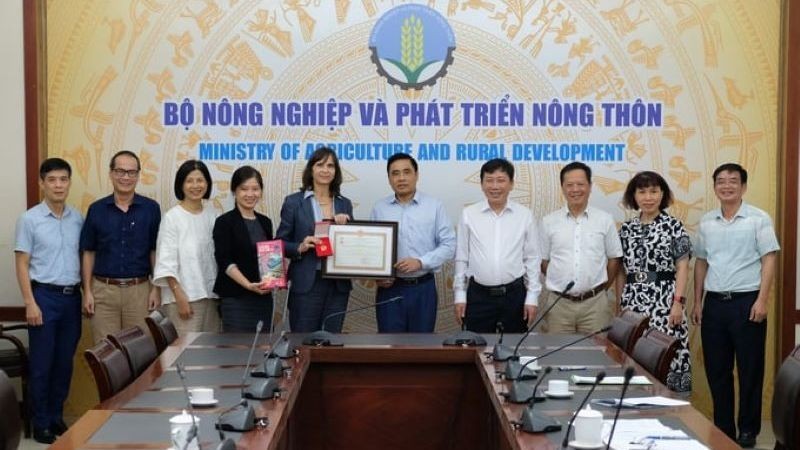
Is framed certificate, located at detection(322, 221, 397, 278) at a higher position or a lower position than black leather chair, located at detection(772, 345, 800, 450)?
higher

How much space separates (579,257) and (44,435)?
3.13 metres

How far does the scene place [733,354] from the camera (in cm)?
622

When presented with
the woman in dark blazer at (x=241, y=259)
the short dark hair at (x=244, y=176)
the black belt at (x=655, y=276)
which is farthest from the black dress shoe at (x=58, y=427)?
the black belt at (x=655, y=276)

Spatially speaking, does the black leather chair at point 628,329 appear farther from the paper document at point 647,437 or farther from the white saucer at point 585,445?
the white saucer at point 585,445

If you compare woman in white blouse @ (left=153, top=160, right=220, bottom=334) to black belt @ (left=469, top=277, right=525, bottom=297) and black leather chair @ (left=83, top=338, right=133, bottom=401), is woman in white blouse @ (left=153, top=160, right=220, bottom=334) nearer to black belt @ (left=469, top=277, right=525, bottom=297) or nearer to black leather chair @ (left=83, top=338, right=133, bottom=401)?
black belt @ (left=469, top=277, right=525, bottom=297)

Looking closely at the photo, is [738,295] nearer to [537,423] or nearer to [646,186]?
[646,186]

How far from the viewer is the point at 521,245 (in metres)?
6.17

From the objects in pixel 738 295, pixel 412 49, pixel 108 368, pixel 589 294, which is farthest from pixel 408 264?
pixel 108 368

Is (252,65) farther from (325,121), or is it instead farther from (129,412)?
(129,412)

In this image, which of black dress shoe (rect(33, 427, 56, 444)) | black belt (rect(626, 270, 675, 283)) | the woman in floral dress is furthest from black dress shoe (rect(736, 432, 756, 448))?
black dress shoe (rect(33, 427, 56, 444))

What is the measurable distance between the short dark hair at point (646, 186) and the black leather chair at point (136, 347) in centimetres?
290

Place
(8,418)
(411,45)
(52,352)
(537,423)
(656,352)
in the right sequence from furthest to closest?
(411,45) → (52,352) → (656,352) → (8,418) → (537,423)

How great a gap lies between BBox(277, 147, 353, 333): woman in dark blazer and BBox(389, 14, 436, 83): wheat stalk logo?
2.86 feet

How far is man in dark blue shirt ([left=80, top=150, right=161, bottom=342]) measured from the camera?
20.3 ft
